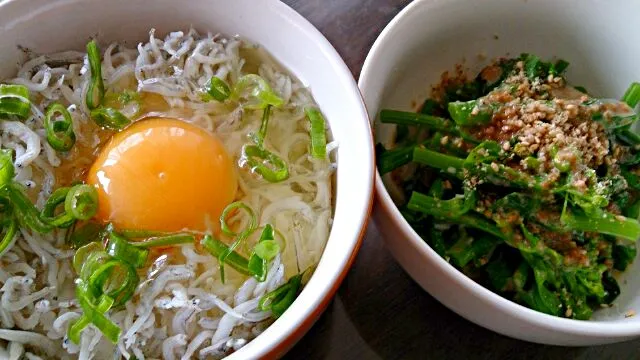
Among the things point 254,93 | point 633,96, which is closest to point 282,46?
point 254,93

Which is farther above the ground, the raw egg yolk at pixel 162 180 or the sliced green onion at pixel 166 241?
the raw egg yolk at pixel 162 180

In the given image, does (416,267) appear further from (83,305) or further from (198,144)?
(83,305)

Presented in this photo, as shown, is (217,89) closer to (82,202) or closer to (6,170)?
(82,202)

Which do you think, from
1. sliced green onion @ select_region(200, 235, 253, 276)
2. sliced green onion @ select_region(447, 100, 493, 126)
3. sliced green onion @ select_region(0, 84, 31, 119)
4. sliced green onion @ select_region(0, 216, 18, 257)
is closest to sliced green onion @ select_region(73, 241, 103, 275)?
sliced green onion @ select_region(0, 216, 18, 257)

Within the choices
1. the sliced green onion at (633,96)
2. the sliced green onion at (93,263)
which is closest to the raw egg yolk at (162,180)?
the sliced green onion at (93,263)

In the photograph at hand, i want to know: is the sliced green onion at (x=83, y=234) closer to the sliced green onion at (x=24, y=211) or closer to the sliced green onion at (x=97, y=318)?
the sliced green onion at (x=24, y=211)

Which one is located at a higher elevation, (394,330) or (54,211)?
(54,211)

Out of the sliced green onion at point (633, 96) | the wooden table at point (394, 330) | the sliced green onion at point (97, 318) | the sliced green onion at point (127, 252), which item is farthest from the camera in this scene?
the sliced green onion at point (633, 96)
